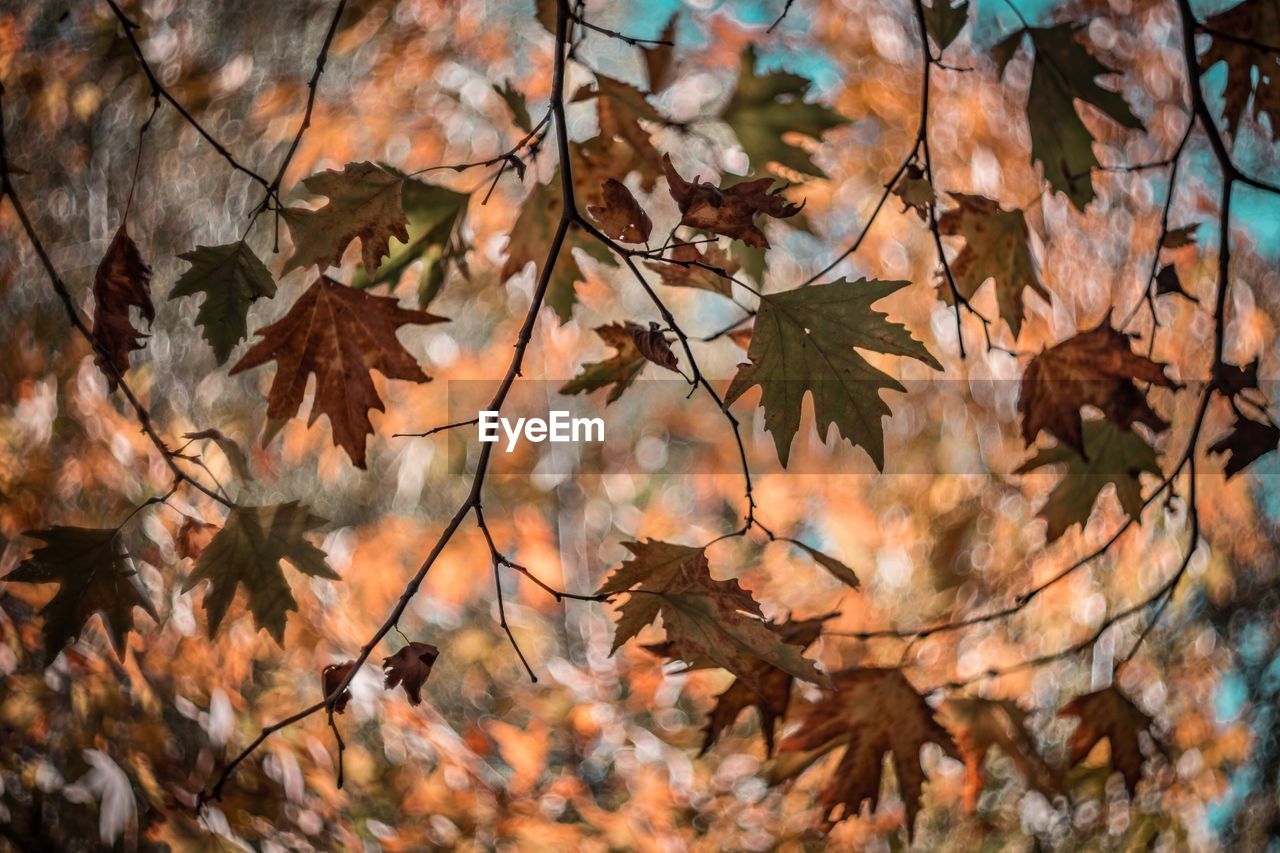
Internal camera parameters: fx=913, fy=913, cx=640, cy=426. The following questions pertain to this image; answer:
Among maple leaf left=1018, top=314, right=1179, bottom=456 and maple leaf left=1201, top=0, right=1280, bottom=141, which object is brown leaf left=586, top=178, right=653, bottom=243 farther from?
maple leaf left=1201, top=0, right=1280, bottom=141

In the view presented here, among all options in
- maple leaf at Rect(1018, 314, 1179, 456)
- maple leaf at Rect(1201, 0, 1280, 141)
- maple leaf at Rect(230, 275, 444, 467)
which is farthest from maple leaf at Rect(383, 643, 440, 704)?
maple leaf at Rect(1201, 0, 1280, 141)

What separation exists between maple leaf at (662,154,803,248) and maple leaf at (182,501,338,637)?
0.34 metres

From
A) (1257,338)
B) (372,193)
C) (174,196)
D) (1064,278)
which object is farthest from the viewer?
(1064,278)

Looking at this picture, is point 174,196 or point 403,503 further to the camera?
point 403,503

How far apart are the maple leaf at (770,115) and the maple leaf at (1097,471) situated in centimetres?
34

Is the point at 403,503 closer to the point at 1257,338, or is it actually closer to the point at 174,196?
the point at 174,196

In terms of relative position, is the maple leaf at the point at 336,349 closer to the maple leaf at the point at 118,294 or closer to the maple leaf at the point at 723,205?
the maple leaf at the point at 118,294

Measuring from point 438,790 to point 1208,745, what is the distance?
1.75m

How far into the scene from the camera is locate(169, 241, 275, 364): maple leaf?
523mm

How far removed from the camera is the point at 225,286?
528mm

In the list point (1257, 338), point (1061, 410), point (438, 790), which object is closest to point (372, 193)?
point (1061, 410)

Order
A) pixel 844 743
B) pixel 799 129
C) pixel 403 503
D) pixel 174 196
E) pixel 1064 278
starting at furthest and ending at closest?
1. pixel 403 503
2. pixel 1064 278
3. pixel 174 196
4. pixel 799 129
5. pixel 844 743

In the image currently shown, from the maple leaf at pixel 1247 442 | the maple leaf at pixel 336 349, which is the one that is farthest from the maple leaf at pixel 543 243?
the maple leaf at pixel 1247 442

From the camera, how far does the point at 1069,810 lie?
2123 millimetres
